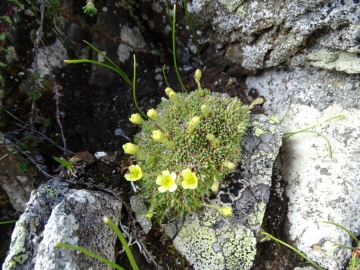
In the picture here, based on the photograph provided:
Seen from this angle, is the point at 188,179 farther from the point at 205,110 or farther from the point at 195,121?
the point at 205,110

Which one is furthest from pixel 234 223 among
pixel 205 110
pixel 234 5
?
pixel 234 5

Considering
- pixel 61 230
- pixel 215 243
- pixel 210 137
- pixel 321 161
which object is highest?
pixel 210 137

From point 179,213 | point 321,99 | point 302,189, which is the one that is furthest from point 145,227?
point 321,99

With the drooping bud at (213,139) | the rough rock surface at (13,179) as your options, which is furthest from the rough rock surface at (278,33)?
the rough rock surface at (13,179)

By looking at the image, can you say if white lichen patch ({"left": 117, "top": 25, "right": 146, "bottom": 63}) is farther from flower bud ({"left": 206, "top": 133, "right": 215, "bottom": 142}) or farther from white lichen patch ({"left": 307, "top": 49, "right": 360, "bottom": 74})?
white lichen patch ({"left": 307, "top": 49, "right": 360, "bottom": 74})

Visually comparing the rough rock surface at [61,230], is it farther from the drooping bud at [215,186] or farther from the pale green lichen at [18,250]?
the drooping bud at [215,186]

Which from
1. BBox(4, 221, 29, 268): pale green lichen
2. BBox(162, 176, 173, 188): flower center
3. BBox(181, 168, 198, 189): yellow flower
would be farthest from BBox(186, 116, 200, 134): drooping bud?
BBox(4, 221, 29, 268): pale green lichen

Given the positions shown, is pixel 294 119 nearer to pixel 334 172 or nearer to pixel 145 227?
pixel 334 172
